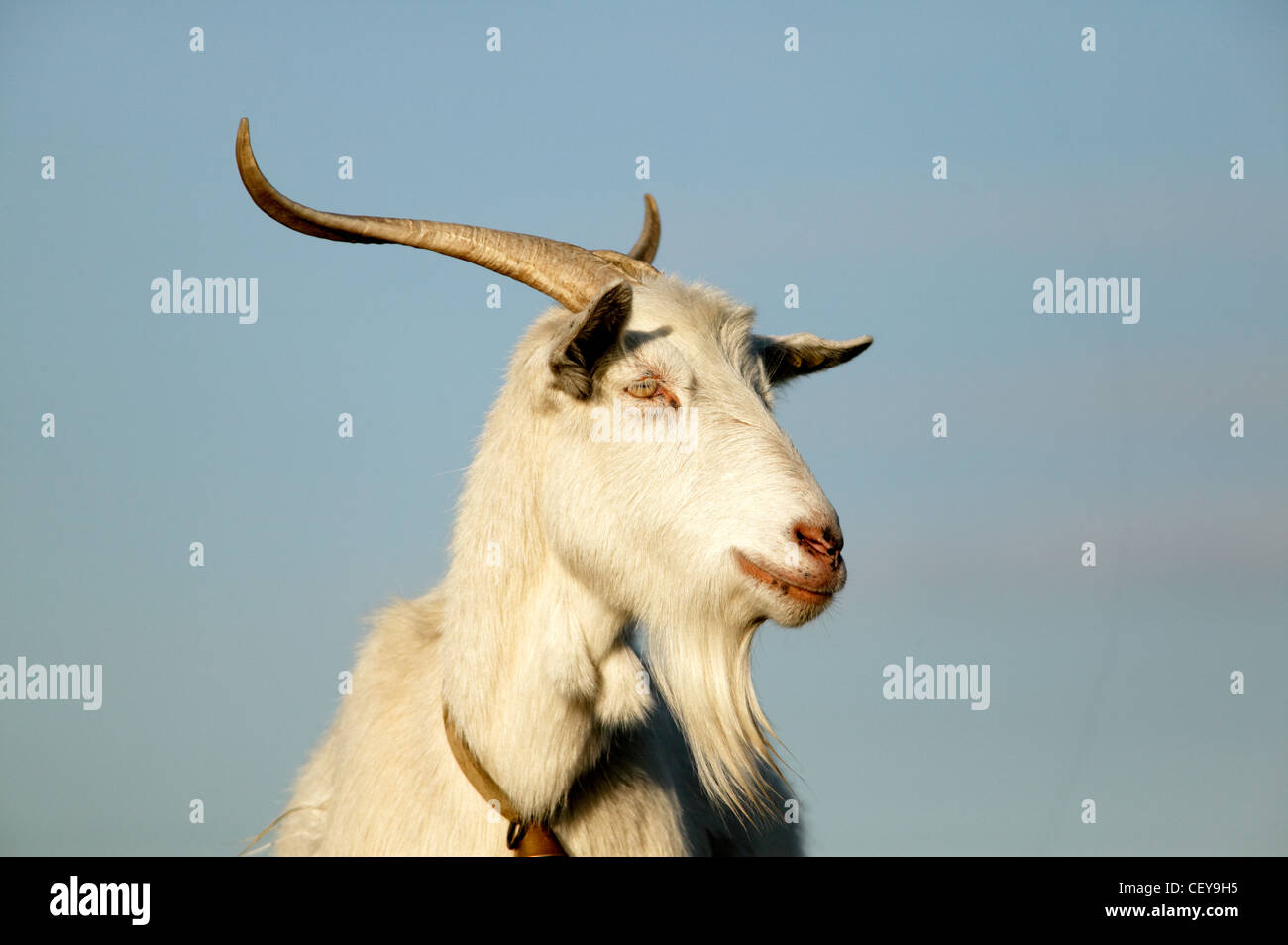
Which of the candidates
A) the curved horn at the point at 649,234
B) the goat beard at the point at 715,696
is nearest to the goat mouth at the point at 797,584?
the goat beard at the point at 715,696

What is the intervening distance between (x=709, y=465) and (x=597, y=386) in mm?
538

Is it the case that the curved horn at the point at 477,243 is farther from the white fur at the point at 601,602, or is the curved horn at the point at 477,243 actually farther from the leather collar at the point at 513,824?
the leather collar at the point at 513,824

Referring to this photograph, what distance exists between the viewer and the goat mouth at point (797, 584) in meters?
4.55

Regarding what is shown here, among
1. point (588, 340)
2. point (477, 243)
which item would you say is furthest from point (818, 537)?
point (477, 243)

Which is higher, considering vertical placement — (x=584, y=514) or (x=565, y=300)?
(x=565, y=300)

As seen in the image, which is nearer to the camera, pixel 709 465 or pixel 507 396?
pixel 709 465

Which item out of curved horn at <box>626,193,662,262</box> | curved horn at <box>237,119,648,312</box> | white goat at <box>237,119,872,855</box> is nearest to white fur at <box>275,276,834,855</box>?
white goat at <box>237,119,872,855</box>

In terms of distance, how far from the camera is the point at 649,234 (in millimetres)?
7551

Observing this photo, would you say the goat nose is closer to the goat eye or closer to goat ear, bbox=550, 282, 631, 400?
the goat eye

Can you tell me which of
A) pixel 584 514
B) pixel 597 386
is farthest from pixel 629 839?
pixel 597 386

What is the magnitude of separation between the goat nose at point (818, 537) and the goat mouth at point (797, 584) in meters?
0.10
